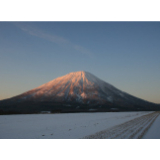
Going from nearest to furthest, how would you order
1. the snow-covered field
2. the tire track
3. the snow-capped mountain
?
the tire track
the snow-covered field
the snow-capped mountain

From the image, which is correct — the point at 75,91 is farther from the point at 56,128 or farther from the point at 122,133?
the point at 122,133

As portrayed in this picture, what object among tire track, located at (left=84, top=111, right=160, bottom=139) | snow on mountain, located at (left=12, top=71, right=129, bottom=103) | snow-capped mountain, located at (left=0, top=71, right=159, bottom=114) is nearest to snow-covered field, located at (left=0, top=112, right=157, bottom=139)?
tire track, located at (left=84, top=111, right=160, bottom=139)

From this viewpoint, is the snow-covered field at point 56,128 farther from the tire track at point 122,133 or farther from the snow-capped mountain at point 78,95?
the snow-capped mountain at point 78,95

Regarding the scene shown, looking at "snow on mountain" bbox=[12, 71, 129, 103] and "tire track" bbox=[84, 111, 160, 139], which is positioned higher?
"snow on mountain" bbox=[12, 71, 129, 103]

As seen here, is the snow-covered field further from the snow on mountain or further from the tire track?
the snow on mountain

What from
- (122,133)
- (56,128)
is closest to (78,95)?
(56,128)

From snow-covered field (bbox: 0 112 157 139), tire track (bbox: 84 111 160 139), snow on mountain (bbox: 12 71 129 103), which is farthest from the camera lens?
snow on mountain (bbox: 12 71 129 103)

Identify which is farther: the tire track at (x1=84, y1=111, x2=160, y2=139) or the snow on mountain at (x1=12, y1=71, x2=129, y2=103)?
the snow on mountain at (x1=12, y1=71, x2=129, y2=103)
